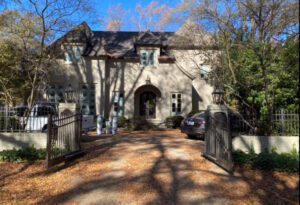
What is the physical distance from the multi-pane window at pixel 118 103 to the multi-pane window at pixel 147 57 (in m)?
3.04

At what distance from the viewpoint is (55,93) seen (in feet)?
73.4

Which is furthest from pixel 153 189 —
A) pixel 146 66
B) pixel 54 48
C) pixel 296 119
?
pixel 146 66

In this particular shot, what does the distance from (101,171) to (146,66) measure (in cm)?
1547

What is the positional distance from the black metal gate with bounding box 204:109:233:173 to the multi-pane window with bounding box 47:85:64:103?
1487 centimetres

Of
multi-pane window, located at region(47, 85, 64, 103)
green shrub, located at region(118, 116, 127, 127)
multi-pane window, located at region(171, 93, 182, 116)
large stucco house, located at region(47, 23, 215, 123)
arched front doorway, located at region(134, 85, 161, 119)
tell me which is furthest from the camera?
arched front doorway, located at region(134, 85, 161, 119)

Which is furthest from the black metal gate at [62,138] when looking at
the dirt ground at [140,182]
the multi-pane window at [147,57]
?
the multi-pane window at [147,57]

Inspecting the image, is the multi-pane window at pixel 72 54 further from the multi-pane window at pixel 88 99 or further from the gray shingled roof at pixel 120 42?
the multi-pane window at pixel 88 99

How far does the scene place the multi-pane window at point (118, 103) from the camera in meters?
23.0

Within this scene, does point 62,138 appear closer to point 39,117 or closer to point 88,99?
point 39,117


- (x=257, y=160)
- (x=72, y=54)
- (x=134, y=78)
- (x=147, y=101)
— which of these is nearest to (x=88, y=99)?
(x=72, y=54)

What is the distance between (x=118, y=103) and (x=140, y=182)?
1572 cm

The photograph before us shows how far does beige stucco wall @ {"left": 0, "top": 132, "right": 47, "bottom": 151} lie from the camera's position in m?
11.1

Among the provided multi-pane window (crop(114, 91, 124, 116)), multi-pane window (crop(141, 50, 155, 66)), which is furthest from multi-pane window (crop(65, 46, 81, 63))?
multi-pane window (crop(141, 50, 155, 66))

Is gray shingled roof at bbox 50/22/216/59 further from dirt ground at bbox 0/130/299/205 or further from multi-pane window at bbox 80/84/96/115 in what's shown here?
dirt ground at bbox 0/130/299/205
